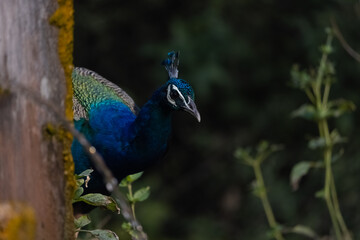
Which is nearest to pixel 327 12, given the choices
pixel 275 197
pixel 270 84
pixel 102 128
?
pixel 270 84

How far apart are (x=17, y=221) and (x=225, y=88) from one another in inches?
170

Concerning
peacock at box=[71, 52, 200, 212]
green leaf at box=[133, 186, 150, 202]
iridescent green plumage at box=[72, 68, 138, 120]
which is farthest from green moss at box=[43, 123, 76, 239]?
iridescent green plumage at box=[72, 68, 138, 120]

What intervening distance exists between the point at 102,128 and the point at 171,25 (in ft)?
7.96

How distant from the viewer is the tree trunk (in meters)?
1.23

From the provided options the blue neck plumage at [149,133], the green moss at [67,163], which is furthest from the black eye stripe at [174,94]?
the green moss at [67,163]

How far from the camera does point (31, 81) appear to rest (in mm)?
1283

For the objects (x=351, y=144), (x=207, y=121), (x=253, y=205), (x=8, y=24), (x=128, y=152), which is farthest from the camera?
(x=207, y=121)

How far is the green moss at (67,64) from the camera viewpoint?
1.34 meters

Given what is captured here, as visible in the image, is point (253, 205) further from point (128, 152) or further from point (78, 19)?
point (128, 152)

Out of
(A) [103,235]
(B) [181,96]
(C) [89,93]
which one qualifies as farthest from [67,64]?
(C) [89,93]

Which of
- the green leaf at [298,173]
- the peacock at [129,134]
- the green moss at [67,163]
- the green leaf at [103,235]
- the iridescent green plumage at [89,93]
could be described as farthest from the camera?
the iridescent green plumage at [89,93]

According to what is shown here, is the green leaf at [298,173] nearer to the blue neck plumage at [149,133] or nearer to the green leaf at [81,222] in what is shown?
the blue neck plumage at [149,133]

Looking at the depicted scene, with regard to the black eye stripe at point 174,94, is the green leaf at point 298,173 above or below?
below

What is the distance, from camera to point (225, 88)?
5.49m
